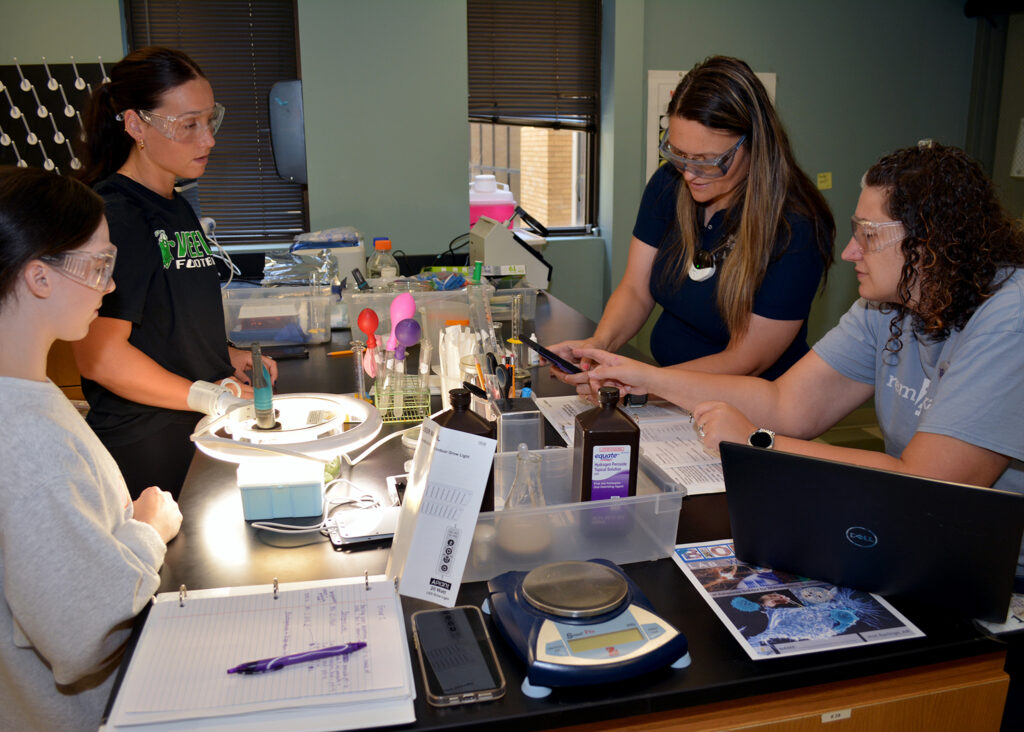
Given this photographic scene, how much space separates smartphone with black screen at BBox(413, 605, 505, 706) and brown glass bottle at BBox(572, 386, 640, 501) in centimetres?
29

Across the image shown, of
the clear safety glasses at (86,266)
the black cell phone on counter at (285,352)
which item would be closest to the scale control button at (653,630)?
the clear safety glasses at (86,266)

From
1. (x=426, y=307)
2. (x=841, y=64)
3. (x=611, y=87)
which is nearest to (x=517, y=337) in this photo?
(x=426, y=307)

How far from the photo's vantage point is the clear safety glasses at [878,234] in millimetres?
1383

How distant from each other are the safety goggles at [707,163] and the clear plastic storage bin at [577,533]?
99 cm

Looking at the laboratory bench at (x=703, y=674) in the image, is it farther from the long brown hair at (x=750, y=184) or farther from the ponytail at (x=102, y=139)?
the ponytail at (x=102, y=139)

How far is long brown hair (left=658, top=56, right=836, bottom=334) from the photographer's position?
6.33ft

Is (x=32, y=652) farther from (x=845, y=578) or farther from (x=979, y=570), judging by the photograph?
(x=979, y=570)

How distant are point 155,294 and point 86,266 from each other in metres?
0.69

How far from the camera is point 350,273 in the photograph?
10.5 feet

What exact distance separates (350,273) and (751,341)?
67.3 inches

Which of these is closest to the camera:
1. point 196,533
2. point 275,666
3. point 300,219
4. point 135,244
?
point 275,666

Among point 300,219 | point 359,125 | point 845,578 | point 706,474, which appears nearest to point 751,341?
point 706,474

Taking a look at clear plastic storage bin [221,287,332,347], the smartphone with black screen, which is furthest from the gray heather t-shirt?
clear plastic storage bin [221,287,332,347]

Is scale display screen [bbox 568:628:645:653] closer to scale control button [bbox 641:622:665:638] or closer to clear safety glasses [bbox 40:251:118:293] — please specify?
scale control button [bbox 641:622:665:638]
